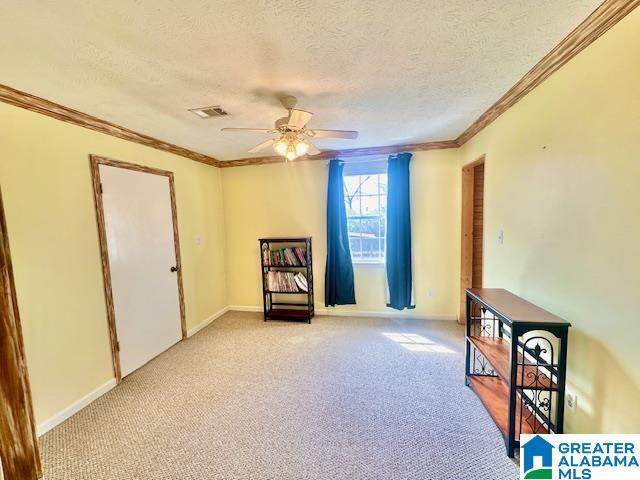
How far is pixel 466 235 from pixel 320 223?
191 centimetres

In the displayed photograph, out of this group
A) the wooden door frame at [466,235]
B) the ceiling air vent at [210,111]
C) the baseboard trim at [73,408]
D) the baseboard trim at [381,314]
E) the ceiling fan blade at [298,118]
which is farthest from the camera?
the baseboard trim at [381,314]

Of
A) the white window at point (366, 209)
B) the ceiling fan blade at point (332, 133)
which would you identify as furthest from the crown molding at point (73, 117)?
the white window at point (366, 209)

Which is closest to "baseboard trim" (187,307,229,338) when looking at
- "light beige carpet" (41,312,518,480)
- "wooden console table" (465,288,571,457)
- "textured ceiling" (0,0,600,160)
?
"light beige carpet" (41,312,518,480)

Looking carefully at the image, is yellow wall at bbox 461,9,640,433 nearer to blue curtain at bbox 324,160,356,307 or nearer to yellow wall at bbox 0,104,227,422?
blue curtain at bbox 324,160,356,307

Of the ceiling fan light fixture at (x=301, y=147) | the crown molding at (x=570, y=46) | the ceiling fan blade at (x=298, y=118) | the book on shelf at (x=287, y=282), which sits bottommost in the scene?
the book on shelf at (x=287, y=282)

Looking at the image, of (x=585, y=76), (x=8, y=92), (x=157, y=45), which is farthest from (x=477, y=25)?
(x=8, y=92)

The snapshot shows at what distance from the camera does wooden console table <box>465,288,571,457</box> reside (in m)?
1.55

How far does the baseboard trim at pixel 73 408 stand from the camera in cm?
194

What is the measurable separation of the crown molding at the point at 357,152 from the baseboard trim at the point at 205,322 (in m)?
2.21

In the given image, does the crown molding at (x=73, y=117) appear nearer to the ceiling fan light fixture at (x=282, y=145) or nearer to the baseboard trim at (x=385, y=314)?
the ceiling fan light fixture at (x=282, y=145)

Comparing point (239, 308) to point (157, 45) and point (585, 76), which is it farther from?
point (585, 76)

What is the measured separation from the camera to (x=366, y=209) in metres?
3.94

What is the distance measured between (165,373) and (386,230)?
2.95m

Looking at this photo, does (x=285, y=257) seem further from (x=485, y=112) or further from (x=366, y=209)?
Answer: (x=485, y=112)
